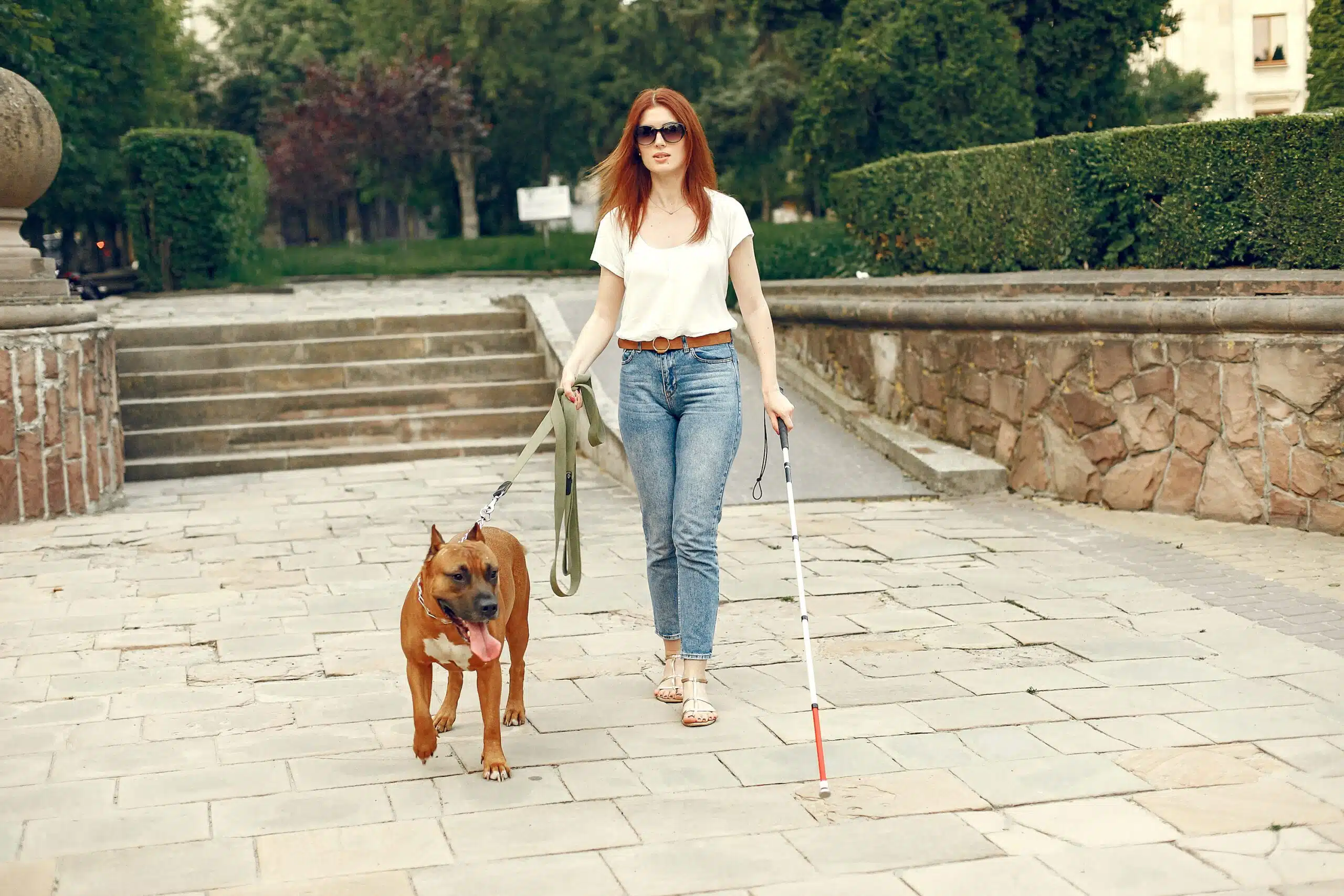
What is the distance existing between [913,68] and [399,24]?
27.8 metres

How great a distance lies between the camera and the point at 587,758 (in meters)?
Result: 4.66

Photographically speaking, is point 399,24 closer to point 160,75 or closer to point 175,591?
point 160,75

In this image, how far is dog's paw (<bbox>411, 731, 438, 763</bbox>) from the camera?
455cm

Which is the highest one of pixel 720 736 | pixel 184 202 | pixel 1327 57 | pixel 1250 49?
pixel 1250 49

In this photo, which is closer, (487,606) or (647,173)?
(487,606)

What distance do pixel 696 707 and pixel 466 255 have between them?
27.1 m

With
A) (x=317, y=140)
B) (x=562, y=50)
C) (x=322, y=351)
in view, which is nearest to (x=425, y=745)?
(x=322, y=351)

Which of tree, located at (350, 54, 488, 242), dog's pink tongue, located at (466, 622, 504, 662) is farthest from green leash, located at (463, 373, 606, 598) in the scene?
tree, located at (350, 54, 488, 242)

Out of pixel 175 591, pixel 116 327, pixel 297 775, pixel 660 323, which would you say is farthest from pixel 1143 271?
pixel 116 327

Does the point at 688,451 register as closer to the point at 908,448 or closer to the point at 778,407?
the point at 778,407

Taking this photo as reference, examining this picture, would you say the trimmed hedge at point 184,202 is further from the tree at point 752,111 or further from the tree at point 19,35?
the tree at point 752,111

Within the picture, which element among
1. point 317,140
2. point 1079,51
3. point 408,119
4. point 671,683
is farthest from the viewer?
point 317,140

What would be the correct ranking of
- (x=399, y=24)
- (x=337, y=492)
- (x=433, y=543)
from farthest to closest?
(x=399, y=24) < (x=337, y=492) < (x=433, y=543)

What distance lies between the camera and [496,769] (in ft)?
14.6
